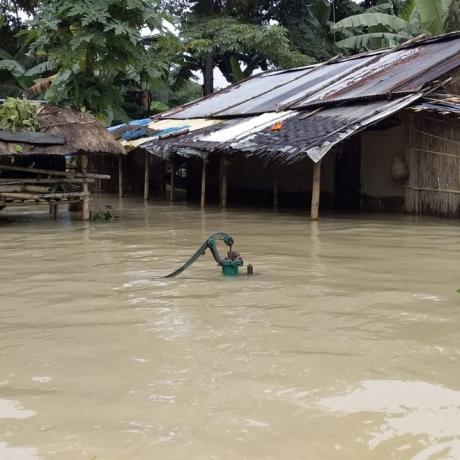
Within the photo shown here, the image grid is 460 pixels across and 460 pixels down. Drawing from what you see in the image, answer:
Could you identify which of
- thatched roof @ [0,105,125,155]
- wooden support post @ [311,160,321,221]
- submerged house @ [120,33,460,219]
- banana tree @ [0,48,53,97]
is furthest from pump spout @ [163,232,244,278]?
banana tree @ [0,48,53,97]

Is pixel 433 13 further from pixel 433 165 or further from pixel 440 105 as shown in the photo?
pixel 440 105

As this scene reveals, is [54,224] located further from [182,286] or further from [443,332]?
[443,332]

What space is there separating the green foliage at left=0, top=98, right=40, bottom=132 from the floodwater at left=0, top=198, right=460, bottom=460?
4.41 m

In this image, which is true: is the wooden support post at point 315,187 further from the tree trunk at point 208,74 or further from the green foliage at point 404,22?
the tree trunk at point 208,74

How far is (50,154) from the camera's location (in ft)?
35.9

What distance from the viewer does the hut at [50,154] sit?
10688 millimetres

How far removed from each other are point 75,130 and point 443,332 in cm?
868

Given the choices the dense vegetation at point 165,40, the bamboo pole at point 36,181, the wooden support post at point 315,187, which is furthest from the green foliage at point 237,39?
the wooden support post at point 315,187

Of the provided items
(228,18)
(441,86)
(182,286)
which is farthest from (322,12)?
(182,286)

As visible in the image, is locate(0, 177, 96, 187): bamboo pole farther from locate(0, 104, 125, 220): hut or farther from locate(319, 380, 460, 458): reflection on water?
locate(319, 380, 460, 458): reflection on water

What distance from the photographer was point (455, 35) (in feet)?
40.7

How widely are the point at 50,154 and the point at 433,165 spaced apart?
21.5ft

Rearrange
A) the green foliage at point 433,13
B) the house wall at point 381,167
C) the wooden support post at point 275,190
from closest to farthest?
the house wall at point 381,167
the wooden support post at point 275,190
the green foliage at point 433,13

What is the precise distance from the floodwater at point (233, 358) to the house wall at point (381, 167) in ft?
16.5
